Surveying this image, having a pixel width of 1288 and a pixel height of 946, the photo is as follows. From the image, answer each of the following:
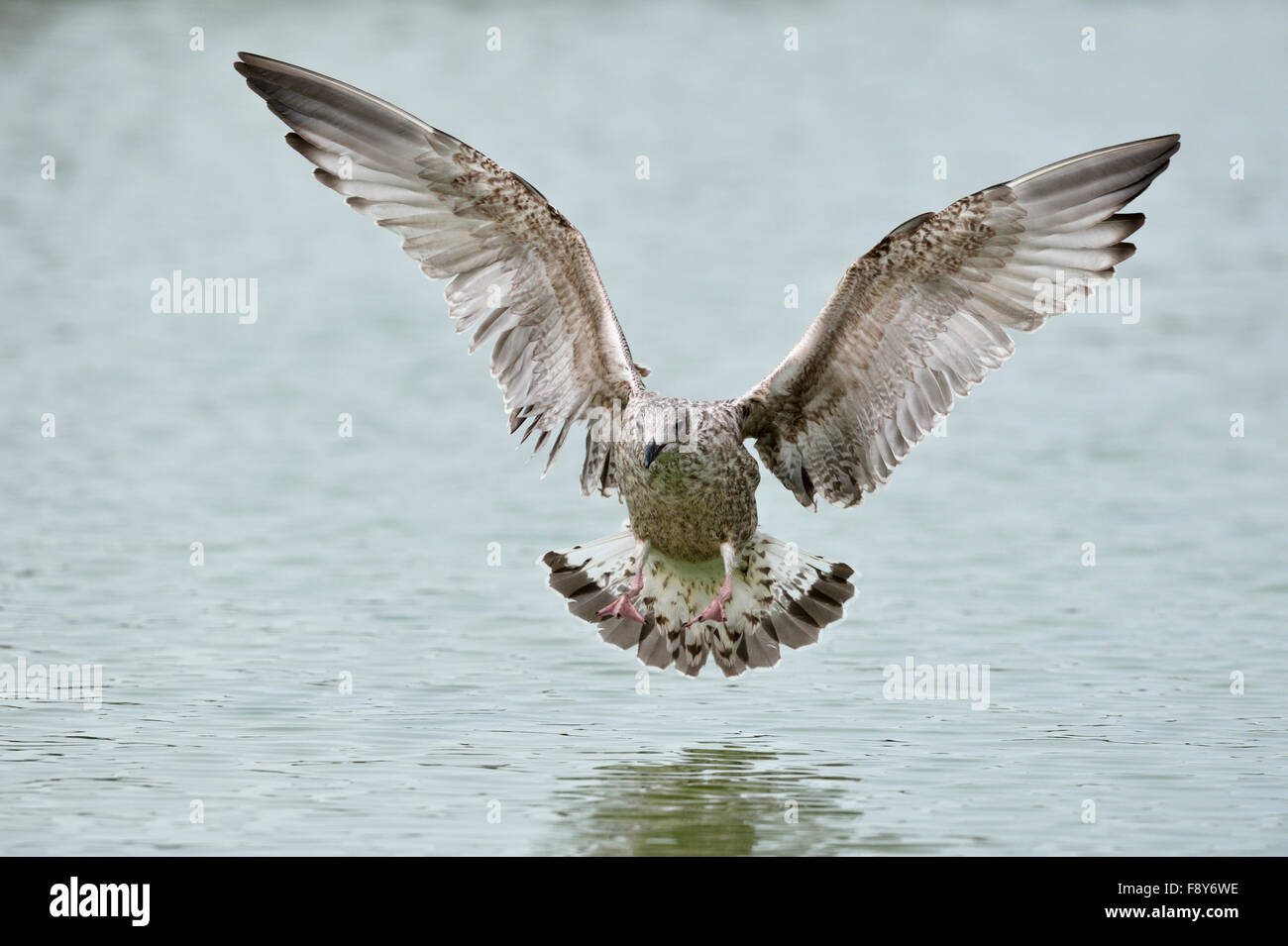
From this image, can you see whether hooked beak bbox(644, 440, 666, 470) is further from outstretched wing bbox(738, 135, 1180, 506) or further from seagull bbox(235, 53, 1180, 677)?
outstretched wing bbox(738, 135, 1180, 506)

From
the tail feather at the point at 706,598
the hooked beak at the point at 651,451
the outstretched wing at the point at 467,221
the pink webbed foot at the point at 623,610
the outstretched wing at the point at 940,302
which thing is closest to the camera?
the hooked beak at the point at 651,451

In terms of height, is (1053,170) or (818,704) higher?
(1053,170)

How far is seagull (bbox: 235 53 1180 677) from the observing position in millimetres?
9234

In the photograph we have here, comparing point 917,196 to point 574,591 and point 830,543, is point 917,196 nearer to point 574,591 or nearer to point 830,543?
point 830,543

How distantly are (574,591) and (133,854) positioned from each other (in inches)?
105

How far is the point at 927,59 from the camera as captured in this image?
29.2m

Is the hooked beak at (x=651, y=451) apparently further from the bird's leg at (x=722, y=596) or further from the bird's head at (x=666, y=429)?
the bird's leg at (x=722, y=596)

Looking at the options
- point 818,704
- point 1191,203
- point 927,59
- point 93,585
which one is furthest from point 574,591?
point 927,59

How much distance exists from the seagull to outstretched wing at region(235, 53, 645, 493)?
0.01 m

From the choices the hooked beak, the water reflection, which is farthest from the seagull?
the water reflection

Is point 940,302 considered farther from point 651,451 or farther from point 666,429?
point 651,451

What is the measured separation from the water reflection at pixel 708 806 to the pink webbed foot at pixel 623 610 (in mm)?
670

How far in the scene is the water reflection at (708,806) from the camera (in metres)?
8.33

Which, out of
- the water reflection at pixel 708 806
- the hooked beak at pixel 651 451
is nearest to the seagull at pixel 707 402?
the hooked beak at pixel 651 451
